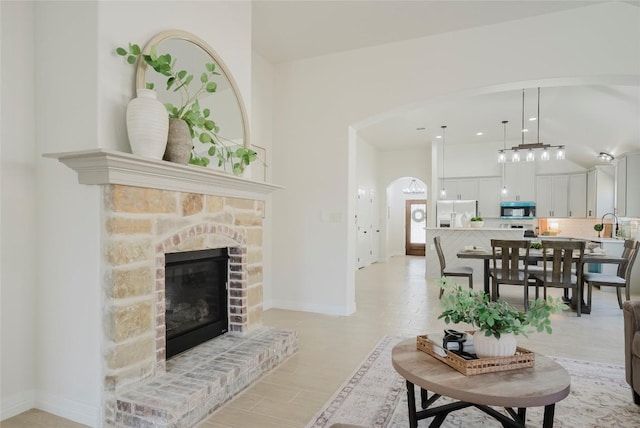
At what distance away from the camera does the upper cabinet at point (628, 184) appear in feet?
21.2

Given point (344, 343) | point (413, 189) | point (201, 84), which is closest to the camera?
point (201, 84)

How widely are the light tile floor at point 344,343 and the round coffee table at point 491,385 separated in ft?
2.54

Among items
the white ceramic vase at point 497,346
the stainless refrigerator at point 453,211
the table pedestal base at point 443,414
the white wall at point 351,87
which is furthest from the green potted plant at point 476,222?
the white ceramic vase at point 497,346

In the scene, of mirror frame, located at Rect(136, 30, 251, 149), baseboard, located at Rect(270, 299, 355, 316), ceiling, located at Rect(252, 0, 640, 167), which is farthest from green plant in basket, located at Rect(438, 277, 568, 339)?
ceiling, located at Rect(252, 0, 640, 167)

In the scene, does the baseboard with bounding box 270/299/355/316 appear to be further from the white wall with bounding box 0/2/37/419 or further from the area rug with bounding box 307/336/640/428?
the white wall with bounding box 0/2/37/419

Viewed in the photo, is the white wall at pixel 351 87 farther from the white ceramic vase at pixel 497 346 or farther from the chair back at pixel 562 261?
the white ceramic vase at pixel 497 346

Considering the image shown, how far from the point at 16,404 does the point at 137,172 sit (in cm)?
165

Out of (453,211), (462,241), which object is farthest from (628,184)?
(453,211)

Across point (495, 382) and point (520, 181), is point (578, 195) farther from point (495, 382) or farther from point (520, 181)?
point (495, 382)

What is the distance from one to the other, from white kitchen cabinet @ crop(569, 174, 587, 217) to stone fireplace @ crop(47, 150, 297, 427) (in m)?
9.12

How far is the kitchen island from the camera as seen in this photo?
23.9ft

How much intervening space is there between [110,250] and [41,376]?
106 cm

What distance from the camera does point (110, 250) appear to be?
2.08m

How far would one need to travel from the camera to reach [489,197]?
31.6ft
